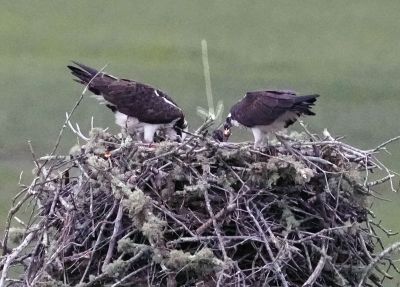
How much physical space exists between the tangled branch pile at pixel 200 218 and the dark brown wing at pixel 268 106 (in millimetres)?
247

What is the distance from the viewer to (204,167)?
538cm

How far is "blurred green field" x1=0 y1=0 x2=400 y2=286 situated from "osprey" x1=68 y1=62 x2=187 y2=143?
4848mm

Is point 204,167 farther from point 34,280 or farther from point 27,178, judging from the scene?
point 27,178

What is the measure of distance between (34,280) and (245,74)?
28.2 feet

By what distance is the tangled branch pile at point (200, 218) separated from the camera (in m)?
5.15

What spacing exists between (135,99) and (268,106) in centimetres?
100

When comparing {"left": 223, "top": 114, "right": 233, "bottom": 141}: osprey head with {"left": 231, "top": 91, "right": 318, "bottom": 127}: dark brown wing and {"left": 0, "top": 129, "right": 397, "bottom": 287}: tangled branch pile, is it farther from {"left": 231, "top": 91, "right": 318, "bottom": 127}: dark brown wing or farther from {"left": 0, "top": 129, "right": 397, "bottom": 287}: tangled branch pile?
{"left": 0, "top": 129, "right": 397, "bottom": 287}: tangled branch pile

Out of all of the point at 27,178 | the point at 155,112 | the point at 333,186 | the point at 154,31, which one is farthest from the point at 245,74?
the point at 333,186

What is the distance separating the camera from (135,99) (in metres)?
6.74

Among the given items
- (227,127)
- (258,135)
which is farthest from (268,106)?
(227,127)

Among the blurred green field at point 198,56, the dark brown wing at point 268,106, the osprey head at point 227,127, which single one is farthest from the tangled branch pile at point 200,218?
the blurred green field at point 198,56

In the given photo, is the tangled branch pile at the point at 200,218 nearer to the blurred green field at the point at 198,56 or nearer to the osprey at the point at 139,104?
the osprey at the point at 139,104

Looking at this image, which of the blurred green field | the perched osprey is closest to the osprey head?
the perched osprey

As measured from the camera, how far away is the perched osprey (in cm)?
585
